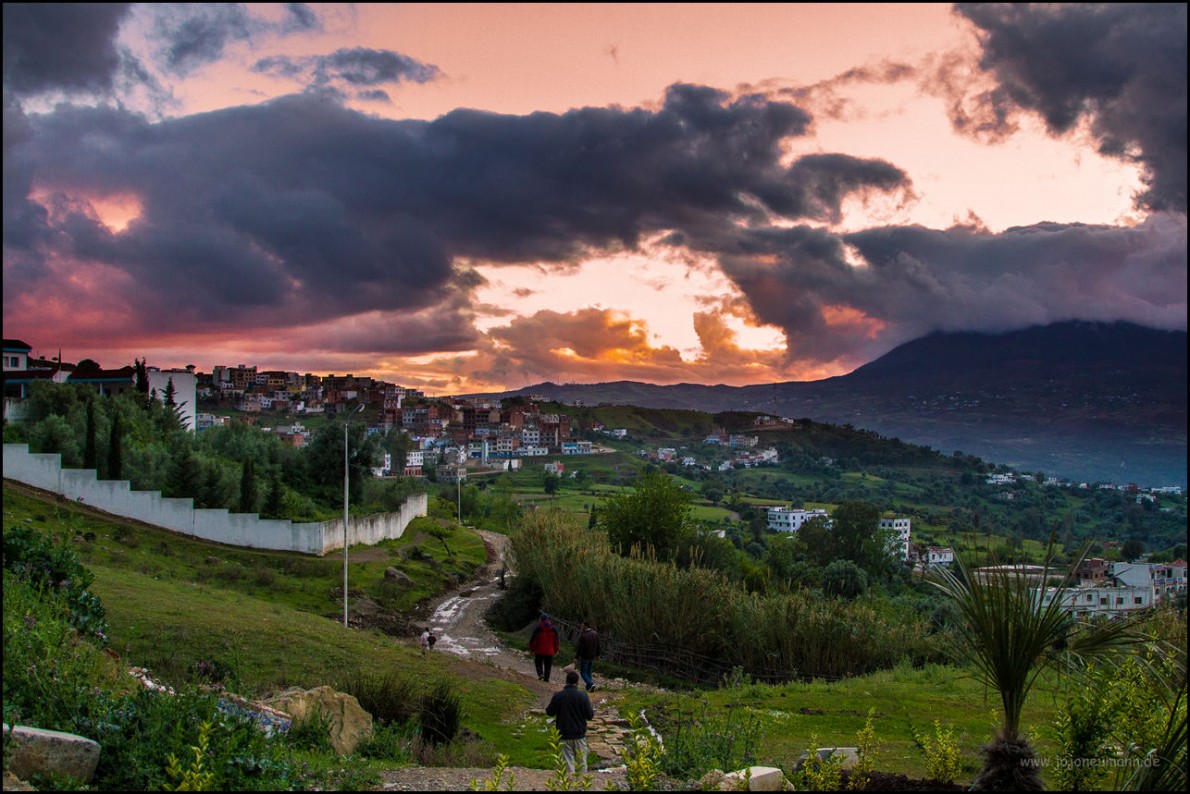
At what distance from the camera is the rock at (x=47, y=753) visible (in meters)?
6.21

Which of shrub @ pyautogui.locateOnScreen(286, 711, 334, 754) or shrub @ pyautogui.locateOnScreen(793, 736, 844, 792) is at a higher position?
shrub @ pyautogui.locateOnScreen(793, 736, 844, 792)

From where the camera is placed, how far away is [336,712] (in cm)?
1002

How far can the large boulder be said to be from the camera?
9453 millimetres

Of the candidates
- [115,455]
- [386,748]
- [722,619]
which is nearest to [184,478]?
[115,455]

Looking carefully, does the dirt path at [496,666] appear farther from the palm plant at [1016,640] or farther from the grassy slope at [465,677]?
the palm plant at [1016,640]

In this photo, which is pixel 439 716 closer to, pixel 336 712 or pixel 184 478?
pixel 336 712

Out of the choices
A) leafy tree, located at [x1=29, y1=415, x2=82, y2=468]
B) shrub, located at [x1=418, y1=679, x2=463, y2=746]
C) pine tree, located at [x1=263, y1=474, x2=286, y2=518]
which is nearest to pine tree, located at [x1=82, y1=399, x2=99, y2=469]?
leafy tree, located at [x1=29, y1=415, x2=82, y2=468]

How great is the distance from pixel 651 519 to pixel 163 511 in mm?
19477

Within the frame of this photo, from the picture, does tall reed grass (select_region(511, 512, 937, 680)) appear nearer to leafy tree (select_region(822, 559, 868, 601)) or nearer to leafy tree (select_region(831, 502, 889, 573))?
leafy tree (select_region(822, 559, 868, 601))

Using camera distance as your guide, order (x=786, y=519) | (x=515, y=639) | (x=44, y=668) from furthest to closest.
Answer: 1. (x=786, y=519)
2. (x=515, y=639)
3. (x=44, y=668)

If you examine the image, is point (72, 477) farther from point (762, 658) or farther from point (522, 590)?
point (762, 658)

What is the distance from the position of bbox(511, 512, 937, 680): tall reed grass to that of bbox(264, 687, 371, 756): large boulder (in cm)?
1227

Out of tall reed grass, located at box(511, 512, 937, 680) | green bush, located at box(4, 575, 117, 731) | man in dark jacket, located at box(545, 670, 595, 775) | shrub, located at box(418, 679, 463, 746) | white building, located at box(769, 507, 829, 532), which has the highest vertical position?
green bush, located at box(4, 575, 117, 731)

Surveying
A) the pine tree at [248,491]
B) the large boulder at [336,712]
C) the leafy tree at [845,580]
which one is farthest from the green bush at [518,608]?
the large boulder at [336,712]
